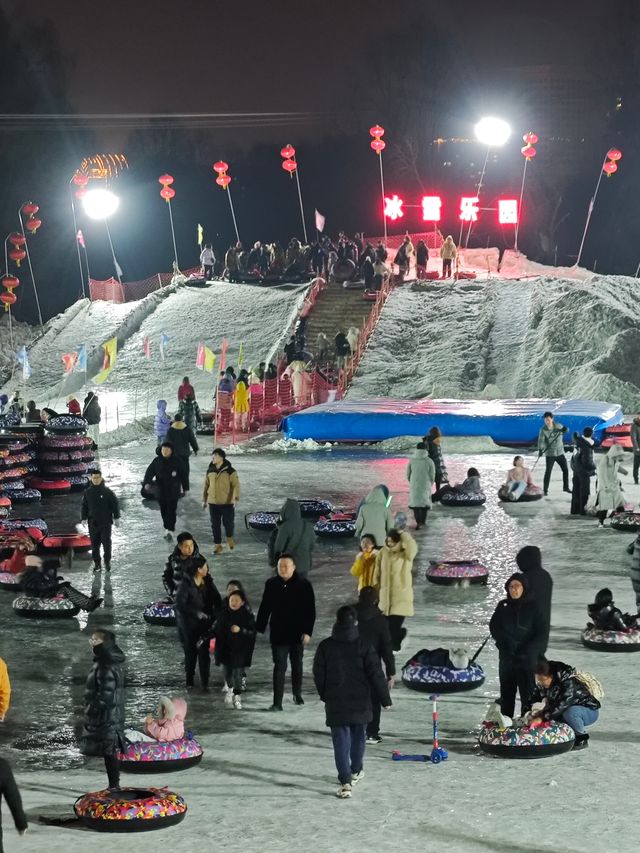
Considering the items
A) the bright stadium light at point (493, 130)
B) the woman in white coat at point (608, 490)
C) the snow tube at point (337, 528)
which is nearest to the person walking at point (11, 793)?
the snow tube at point (337, 528)

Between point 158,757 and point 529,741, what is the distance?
8.18 ft

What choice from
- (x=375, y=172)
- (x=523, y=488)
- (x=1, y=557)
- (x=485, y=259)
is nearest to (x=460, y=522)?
(x=523, y=488)

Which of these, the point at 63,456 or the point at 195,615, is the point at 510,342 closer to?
the point at 63,456

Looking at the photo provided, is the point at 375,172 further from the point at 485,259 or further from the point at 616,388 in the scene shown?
the point at 616,388

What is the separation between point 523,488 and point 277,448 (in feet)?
31.6

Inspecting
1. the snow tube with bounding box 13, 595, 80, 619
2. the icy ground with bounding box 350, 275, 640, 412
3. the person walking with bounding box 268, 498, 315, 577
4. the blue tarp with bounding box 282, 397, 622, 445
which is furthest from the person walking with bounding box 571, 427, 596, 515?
the icy ground with bounding box 350, 275, 640, 412

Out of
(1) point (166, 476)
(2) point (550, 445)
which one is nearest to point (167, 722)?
(1) point (166, 476)

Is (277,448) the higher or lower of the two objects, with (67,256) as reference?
lower

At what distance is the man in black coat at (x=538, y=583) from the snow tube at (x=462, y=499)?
12.0 meters

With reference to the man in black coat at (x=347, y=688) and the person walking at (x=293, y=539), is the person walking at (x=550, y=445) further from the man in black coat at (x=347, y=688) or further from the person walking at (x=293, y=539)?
the man in black coat at (x=347, y=688)

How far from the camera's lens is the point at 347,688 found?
9.08 meters

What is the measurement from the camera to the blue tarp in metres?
31.6

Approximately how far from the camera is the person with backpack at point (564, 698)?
1003 cm

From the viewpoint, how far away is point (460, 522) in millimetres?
21109
